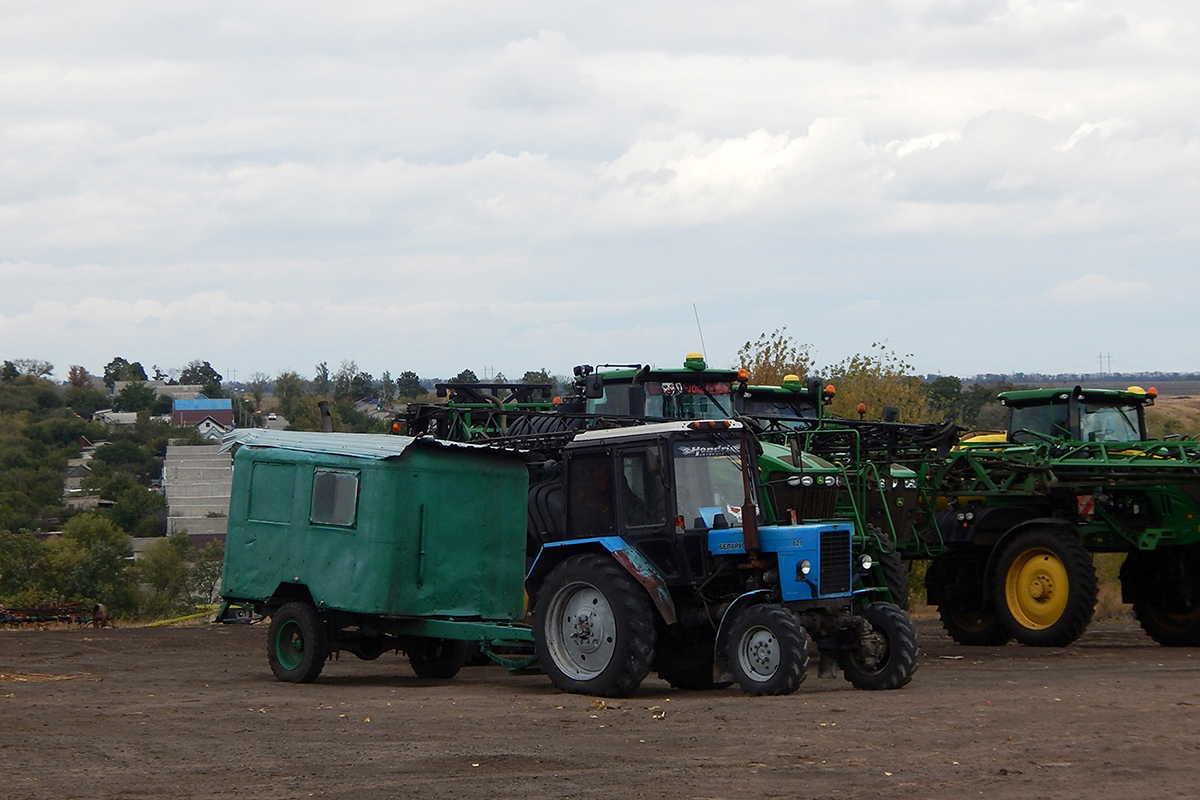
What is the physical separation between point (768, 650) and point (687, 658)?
1526mm

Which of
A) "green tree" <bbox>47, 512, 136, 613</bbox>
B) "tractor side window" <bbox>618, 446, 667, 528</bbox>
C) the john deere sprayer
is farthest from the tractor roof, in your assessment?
"green tree" <bbox>47, 512, 136, 613</bbox>

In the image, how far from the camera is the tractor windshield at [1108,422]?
857 inches

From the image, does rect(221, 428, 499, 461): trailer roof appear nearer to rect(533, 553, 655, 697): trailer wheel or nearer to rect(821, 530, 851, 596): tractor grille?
rect(533, 553, 655, 697): trailer wheel

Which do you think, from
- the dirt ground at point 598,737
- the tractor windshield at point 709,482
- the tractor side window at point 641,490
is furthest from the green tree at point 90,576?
the tractor windshield at point 709,482

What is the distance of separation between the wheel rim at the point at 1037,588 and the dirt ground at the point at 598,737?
1.84 meters

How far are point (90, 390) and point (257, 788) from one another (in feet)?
468

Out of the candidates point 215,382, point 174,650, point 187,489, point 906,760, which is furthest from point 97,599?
point 215,382

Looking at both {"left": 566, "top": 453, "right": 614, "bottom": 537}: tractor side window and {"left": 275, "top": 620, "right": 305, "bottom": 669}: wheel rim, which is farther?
{"left": 275, "top": 620, "right": 305, "bottom": 669}: wheel rim

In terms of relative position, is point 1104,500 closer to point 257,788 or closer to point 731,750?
point 731,750

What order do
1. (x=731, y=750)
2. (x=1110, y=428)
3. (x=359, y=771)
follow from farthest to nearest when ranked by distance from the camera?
(x=1110, y=428), (x=731, y=750), (x=359, y=771)

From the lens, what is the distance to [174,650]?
821 inches

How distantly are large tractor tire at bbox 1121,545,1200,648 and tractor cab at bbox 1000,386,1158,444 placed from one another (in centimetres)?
209

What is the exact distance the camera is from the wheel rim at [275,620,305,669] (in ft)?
53.7

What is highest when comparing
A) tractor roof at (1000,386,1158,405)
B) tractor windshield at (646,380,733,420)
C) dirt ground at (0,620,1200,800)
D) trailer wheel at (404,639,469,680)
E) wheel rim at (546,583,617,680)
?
tractor roof at (1000,386,1158,405)
